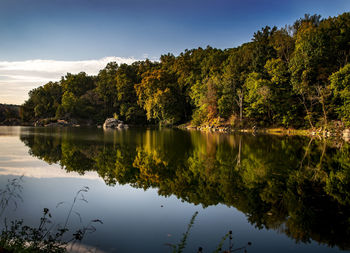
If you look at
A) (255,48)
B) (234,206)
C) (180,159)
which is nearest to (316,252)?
(234,206)

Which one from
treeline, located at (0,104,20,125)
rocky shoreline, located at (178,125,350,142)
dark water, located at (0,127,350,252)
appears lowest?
dark water, located at (0,127,350,252)

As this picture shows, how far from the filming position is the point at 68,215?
5.94 m

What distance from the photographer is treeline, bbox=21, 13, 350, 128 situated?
3644 cm

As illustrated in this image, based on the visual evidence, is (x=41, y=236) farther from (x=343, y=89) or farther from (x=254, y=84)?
(x=254, y=84)

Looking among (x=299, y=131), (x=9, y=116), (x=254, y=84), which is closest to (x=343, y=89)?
(x=299, y=131)

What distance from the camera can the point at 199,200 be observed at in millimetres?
7172

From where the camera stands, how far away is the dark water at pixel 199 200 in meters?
4.82

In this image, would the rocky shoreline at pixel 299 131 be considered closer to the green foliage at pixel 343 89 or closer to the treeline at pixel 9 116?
the green foliage at pixel 343 89

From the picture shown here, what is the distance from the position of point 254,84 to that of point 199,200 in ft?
121

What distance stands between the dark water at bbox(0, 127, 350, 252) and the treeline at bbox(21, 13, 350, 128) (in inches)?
1054

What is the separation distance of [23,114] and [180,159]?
83040 mm

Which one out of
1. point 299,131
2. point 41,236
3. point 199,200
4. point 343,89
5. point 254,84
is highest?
point 254,84

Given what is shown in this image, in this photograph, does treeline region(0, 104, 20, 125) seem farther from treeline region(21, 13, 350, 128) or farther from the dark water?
the dark water

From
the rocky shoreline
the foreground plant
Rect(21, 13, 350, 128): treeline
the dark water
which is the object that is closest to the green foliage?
Rect(21, 13, 350, 128): treeline
